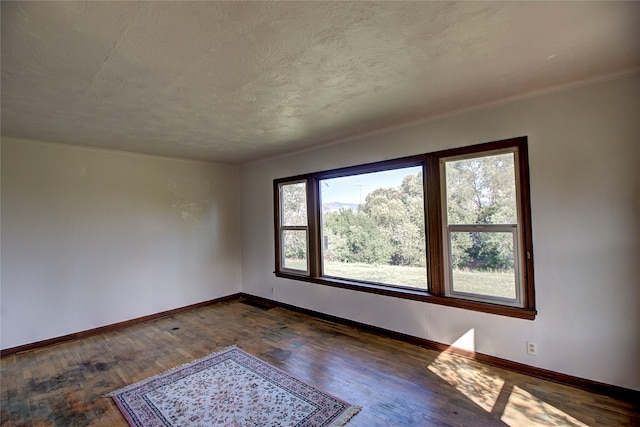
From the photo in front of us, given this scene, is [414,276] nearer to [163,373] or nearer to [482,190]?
[482,190]

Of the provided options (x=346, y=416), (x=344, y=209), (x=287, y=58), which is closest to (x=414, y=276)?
(x=344, y=209)

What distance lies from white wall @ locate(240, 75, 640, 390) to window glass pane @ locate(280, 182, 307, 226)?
2.29 m

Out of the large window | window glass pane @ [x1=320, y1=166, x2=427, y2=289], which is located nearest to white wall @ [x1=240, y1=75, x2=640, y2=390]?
the large window

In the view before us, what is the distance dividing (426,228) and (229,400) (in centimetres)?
262

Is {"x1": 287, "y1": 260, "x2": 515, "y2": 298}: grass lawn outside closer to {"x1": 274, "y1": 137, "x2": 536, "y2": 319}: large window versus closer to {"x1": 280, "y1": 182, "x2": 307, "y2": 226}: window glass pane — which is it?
{"x1": 274, "y1": 137, "x2": 536, "y2": 319}: large window

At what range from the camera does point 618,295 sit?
2377 mm

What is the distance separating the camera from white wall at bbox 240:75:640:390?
234 centimetres

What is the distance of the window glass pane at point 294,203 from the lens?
15.8ft

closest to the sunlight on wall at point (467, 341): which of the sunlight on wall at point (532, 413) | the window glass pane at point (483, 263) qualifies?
the window glass pane at point (483, 263)

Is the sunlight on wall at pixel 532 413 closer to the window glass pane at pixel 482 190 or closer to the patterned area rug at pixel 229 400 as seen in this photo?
the patterned area rug at pixel 229 400

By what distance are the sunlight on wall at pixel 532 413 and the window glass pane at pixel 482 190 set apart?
4.96ft

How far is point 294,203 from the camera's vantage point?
4.98 metres

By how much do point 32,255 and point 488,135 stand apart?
5.47m

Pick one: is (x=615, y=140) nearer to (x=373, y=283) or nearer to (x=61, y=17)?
(x=373, y=283)
